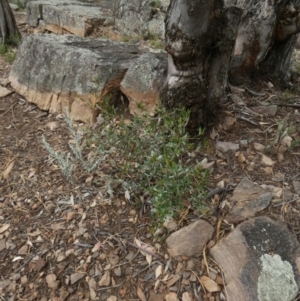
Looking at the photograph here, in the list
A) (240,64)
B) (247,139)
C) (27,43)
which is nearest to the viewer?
(247,139)

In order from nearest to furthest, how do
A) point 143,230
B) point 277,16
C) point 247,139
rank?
point 143,230
point 247,139
point 277,16

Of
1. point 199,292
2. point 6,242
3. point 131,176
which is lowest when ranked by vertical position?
point 6,242

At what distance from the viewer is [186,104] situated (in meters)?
2.40

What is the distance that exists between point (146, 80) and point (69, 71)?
2.58ft

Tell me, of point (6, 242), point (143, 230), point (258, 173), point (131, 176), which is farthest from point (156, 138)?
point (6, 242)

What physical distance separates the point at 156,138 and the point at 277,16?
1.62 metres

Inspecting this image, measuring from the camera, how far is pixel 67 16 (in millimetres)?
5195

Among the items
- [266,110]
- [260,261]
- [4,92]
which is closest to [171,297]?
[260,261]

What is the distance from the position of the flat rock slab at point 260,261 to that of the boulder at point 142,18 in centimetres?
324

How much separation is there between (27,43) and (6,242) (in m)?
2.11

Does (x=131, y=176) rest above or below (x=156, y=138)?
below

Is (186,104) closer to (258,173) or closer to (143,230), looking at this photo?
(258,173)

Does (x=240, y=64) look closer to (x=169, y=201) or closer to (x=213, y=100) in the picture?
(x=213, y=100)

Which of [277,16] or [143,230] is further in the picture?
[277,16]
